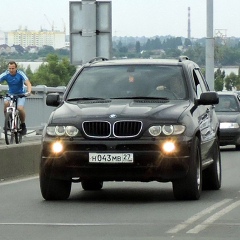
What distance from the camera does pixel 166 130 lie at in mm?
13953

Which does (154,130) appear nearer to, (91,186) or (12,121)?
(91,186)

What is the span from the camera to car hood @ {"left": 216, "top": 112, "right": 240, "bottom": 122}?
104ft

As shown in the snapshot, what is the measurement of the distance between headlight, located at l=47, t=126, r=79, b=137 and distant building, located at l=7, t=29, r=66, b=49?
310 ft

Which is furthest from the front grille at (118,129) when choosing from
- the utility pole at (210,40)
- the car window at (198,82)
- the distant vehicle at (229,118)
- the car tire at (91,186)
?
the utility pole at (210,40)

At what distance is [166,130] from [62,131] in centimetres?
119

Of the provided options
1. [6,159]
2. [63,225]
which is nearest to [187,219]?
[63,225]

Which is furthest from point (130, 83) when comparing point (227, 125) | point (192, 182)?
point (227, 125)

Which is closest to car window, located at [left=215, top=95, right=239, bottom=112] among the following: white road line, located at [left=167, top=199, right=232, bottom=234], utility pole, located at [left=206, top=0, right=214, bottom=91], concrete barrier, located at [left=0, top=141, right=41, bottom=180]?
utility pole, located at [left=206, top=0, right=214, bottom=91]

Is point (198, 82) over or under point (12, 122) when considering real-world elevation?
over

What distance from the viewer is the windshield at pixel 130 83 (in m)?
15.2

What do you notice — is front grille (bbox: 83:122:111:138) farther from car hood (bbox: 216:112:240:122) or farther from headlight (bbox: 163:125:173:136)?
car hood (bbox: 216:112:240:122)

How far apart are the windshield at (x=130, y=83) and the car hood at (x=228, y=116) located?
15991mm

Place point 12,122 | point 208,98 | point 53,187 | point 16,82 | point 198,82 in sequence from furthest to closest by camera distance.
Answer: point 16,82 < point 12,122 < point 198,82 < point 208,98 < point 53,187

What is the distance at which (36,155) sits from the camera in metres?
20.2
